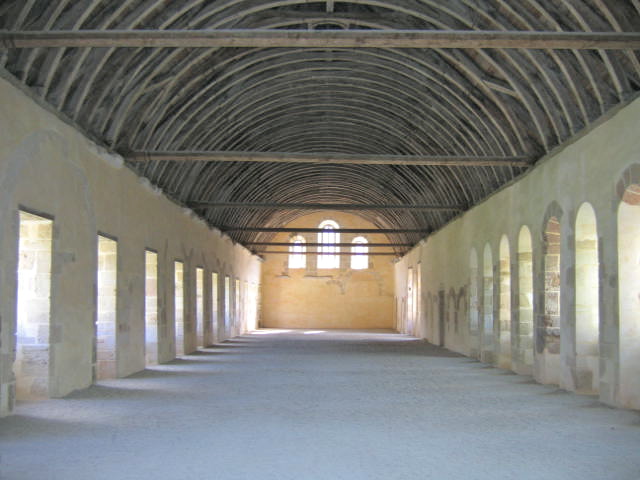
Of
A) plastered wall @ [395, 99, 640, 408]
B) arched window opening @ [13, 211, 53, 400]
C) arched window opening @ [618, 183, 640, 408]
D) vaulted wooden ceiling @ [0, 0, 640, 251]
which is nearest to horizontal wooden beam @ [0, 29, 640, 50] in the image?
vaulted wooden ceiling @ [0, 0, 640, 251]

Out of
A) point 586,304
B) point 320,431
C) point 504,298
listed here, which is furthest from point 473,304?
point 320,431

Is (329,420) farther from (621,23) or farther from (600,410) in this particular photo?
(621,23)

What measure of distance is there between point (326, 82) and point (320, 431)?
33.7 ft

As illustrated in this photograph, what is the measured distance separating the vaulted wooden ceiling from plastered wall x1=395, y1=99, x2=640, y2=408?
43 centimetres

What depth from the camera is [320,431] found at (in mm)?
7742

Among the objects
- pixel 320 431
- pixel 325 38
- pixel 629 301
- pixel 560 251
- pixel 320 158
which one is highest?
pixel 325 38

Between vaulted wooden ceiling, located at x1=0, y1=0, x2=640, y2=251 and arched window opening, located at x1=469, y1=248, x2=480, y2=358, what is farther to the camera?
→ arched window opening, located at x1=469, y1=248, x2=480, y2=358

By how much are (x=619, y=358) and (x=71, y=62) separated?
7.79 meters

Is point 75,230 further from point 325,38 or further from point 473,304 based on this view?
point 473,304

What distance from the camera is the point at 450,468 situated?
5.98 metres

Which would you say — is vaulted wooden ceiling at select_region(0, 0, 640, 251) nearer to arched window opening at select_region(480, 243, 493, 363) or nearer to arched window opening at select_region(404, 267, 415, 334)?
arched window opening at select_region(480, 243, 493, 363)

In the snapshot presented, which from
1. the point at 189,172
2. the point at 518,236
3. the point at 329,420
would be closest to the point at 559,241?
the point at 518,236

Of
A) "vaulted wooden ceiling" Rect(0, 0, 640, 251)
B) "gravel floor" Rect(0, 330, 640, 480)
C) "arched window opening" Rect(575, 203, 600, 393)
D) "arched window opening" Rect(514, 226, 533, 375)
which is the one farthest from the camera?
"arched window opening" Rect(514, 226, 533, 375)

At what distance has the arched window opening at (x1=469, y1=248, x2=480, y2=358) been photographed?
1842cm
